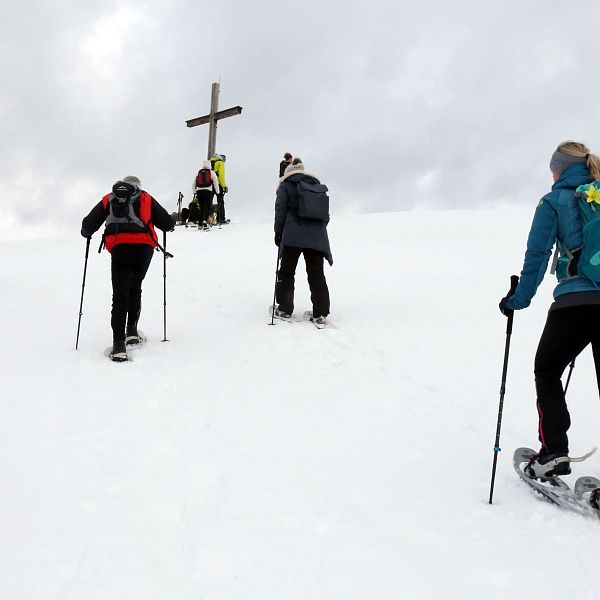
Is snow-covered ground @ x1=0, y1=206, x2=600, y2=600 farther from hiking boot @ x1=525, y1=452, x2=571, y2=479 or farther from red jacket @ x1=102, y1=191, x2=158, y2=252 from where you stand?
red jacket @ x1=102, y1=191, x2=158, y2=252

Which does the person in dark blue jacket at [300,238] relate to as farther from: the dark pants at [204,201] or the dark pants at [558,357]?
the dark pants at [204,201]

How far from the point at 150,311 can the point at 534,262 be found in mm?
6313

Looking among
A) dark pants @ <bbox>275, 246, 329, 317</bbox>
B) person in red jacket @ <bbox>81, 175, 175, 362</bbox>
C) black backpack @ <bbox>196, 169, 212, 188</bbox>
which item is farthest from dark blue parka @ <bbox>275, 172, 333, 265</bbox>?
black backpack @ <bbox>196, 169, 212, 188</bbox>

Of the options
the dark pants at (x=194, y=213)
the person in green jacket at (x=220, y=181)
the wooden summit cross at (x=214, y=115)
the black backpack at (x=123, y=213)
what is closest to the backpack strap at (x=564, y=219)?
the black backpack at (x=123, y=213)

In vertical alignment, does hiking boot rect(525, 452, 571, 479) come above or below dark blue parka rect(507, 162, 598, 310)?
below

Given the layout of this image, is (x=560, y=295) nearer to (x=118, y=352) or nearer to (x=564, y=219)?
(x=564, y=219)

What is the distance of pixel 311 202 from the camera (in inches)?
305

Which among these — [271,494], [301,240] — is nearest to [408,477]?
[271,494]

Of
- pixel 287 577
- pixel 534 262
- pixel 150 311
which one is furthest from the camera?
pixel 150 311

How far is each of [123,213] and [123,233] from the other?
0.22 metres

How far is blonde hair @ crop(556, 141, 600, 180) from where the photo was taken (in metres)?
3.38

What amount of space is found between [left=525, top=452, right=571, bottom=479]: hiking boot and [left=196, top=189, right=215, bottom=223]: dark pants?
48.6ft

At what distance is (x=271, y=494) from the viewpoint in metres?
3.53

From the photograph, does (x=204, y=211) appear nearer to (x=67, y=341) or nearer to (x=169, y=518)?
(x=67, y=341)
